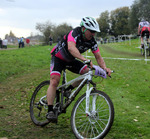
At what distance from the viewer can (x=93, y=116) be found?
13.2 ft

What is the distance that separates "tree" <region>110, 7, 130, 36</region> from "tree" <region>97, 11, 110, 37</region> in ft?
7.21

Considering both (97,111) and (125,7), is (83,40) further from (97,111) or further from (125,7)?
(125,7)

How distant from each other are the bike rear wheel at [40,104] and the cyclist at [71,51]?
0.50 metres

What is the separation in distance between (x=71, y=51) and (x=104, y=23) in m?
96.2

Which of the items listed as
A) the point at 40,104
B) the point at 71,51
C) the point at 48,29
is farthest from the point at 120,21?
the point at 71,51

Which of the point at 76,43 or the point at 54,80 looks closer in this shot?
the point at 76,43

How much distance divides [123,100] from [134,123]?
1.92 meters

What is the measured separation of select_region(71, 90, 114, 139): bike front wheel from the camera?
154 inches

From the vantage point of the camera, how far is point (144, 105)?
6391 mm

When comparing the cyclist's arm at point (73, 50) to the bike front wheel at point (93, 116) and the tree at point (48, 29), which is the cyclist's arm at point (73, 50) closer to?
the bike front wheel at point (93, 116)

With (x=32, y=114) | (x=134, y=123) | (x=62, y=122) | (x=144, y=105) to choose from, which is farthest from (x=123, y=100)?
(x=32, y=114)

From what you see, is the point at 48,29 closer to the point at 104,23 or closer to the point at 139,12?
the point at 139,12

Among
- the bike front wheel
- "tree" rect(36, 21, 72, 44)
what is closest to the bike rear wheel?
the bike front wheel

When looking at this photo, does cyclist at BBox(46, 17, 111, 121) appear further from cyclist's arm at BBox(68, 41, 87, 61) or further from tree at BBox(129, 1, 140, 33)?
tree at BBox(129, 1, 140, 33)
